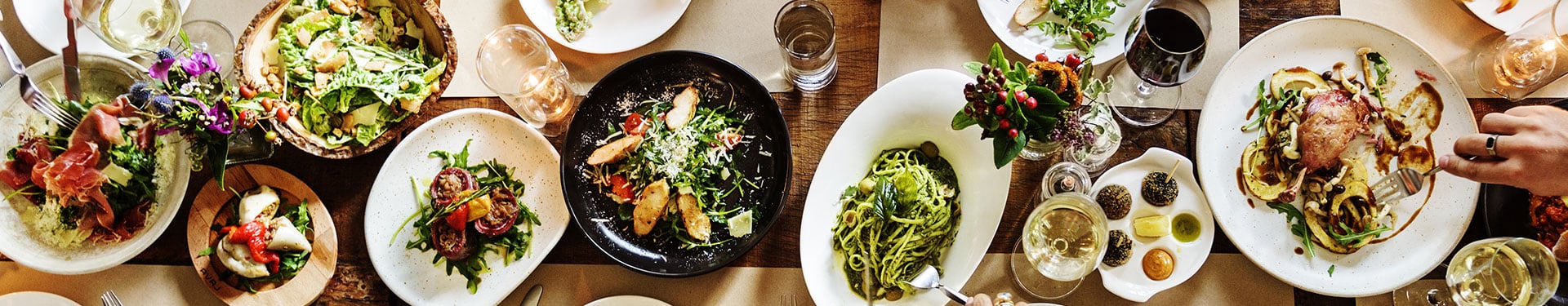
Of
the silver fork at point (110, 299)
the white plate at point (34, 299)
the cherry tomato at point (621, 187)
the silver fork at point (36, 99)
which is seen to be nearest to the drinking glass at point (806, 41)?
the cherry tomato at point (621, 187)

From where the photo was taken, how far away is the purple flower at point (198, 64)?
2074 mm

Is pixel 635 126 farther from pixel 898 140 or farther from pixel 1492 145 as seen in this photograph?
pixel 1492 145

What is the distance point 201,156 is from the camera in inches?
89.7

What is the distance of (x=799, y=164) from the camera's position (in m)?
2.34

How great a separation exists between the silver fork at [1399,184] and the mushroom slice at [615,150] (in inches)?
77.3

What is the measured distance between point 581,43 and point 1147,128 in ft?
5.28

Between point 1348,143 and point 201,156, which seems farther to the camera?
point 201,156

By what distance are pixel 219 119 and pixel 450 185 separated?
57 centimetres

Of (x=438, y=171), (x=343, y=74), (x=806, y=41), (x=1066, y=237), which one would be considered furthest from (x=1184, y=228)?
(x=343, y=74)

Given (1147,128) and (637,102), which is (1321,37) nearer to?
(1147,128)

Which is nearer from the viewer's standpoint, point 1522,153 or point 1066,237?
point 1522,153

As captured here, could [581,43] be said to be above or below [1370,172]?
above

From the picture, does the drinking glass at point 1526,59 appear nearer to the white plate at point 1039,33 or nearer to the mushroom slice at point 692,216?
the white plate at point 1039,33

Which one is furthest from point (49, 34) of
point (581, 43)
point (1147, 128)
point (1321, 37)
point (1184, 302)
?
point (1321, 37)
